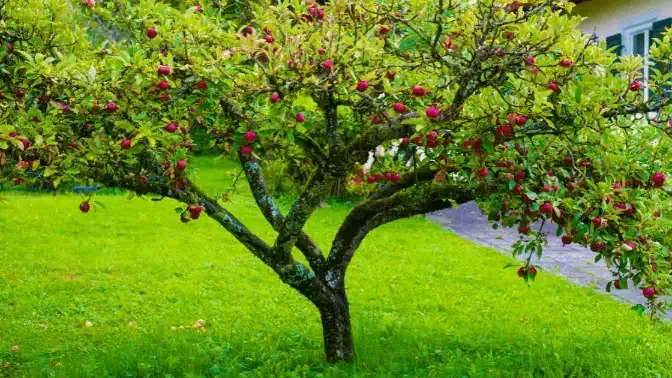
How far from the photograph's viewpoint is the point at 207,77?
3.82 metres

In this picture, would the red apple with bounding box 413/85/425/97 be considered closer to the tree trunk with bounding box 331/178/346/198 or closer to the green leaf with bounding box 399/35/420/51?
the green leaf with bounding box 399/35/420/51

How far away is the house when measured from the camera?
10602 mm

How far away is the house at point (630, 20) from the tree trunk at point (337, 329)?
6.65 m

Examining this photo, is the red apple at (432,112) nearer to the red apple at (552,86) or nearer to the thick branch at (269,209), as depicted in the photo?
the red apple at (552,86)

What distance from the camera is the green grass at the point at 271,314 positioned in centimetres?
537

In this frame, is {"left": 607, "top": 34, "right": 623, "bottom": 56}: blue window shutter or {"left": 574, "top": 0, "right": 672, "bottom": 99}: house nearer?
{"left": 574, "top": 0, "right": 672, "bottom": 99}: house

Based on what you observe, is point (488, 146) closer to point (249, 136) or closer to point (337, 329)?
point (249, 136)

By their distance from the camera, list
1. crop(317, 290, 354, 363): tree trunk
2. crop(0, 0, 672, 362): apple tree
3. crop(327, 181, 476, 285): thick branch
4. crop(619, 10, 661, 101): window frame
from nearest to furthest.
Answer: crop(0, 0, 672, 362): apple tree, crop(327, 181, 476, 285): thick branch, crop(317, 290, 354, 363): tree trunk, crop(619, 10, 661, 101): window frame

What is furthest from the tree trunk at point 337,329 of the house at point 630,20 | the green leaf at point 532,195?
the house at point 630,20

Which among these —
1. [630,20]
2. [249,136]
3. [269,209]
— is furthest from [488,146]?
[630,20]

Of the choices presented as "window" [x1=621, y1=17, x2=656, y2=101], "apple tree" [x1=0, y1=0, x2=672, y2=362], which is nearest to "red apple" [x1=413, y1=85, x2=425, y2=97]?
"apple tree" [x1=0, y1=0, x2=672, y2=362]

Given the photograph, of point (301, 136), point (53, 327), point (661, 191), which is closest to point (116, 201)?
point (53, 327)

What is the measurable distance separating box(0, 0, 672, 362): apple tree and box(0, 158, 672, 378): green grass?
1.26 metres

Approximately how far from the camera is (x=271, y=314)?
23.5 ft
